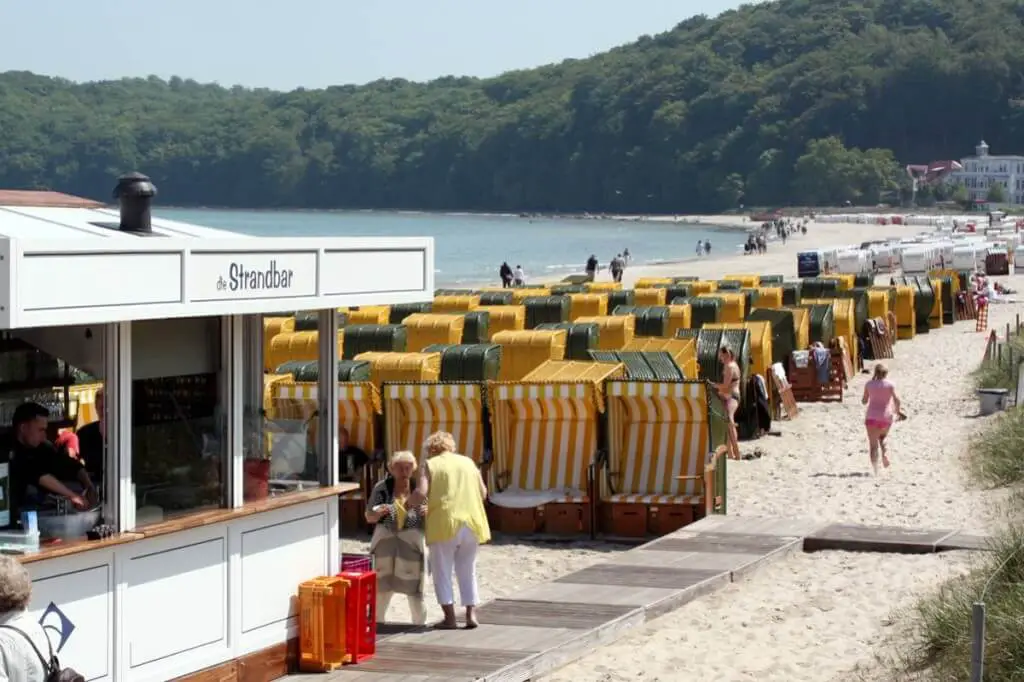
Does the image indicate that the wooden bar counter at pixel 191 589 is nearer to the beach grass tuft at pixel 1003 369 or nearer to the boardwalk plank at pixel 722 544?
the boardwalk plank at pixel 722 544

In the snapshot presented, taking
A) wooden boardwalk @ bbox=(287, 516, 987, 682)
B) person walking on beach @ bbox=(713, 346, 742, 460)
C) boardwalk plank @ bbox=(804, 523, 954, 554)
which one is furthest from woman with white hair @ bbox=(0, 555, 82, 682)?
person walking on beach @ bbox=(713, 346, 742, 460)

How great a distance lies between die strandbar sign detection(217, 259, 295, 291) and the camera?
8000mm

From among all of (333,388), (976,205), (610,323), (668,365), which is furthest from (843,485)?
(976,205)

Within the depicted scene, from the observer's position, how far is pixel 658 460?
14117mm

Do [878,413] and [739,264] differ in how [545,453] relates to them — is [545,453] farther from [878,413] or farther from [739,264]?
[739,264]

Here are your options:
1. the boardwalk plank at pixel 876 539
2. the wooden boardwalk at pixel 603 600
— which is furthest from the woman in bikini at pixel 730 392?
the boardwalk plank at pixel 876 539

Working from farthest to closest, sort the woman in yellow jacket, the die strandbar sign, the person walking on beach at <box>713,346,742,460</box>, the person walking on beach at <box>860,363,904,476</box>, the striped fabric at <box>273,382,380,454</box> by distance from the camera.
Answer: the person walking on beach at <box>713,346,742,460</box>, the person walking on beach at <box>860,363,904,476</box>, the striped fabric at <box>273,382,380,454</box>, the woman in yellow jacket, the die strandbar sign

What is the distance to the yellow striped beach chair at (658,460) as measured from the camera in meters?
13.8

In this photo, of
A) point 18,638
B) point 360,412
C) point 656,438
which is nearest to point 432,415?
point 360,412

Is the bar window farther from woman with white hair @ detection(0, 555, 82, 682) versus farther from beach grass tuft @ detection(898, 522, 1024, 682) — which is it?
beach grass tuft @ detection(898, 522, 1024, 682)

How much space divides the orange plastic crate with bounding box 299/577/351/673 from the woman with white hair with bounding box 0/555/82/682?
304cm

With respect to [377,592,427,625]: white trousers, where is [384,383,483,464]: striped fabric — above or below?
above

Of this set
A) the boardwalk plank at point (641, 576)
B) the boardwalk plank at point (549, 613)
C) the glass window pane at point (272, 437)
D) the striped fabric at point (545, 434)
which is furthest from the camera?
the striped fabric at point (545, 434)

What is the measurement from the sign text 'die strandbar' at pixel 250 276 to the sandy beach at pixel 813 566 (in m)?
2.49
